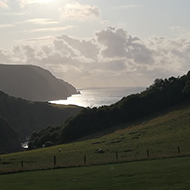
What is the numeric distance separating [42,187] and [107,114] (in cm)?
8262

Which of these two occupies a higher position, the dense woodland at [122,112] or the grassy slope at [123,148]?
the dense woodland at [122,112]

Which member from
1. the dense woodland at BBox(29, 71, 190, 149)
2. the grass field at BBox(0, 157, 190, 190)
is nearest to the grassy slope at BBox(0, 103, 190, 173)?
the dense woodland at BBox(29, 71, 190, 149)

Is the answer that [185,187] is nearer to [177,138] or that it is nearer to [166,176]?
[166,176]

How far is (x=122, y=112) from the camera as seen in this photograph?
103m

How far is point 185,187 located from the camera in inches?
720

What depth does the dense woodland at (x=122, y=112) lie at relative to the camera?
3952 inches

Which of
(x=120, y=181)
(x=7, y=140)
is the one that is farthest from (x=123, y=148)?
(x=7, y=140)

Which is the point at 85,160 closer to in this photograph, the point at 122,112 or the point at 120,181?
the point at 120,181

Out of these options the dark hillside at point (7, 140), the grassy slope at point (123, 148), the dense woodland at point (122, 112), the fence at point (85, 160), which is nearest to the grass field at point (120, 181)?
the fence at point (85, 160)

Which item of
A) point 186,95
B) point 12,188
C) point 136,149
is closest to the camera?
point 12,188

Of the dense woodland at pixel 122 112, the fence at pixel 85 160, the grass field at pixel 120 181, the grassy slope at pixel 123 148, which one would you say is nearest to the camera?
the grass field at pixel 120 181

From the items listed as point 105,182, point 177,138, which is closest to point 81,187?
point 105,182

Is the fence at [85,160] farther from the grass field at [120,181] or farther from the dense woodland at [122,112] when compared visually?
the dense woodland at [122,112]

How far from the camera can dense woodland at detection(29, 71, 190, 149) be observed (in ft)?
329
